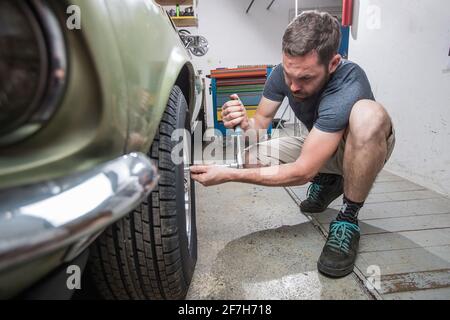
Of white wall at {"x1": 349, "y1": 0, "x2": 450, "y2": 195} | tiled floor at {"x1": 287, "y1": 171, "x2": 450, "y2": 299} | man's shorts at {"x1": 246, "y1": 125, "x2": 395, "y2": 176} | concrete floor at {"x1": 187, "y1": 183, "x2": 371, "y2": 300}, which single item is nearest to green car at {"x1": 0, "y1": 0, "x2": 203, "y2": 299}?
concrete floor at {"x1": 187, "y1": 183, "x2": 371, "y2": 300}

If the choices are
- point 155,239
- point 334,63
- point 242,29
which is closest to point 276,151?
point 334,63

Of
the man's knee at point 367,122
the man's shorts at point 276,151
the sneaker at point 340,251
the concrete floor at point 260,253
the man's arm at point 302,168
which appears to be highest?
the man's knee at point 367,122

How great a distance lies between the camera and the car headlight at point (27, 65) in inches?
12.5

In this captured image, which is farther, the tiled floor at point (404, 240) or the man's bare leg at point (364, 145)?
the man's bare leg at point (364, 145)

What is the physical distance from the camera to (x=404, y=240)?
3.79ft

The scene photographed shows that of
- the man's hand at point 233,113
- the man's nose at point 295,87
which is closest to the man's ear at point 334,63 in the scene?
the man's nose at point 295,87

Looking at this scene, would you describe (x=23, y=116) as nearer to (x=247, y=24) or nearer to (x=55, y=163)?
(x=55, y=163)

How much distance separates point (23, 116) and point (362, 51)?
244cm

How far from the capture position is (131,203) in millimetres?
353

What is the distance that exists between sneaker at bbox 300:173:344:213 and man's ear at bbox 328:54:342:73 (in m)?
0.53

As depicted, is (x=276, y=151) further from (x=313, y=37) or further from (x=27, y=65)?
(x=27, y=65)

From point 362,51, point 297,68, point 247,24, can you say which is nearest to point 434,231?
point 297,68

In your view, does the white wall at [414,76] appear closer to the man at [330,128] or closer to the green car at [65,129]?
the man at [330,128]

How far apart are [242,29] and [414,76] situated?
3.81m
